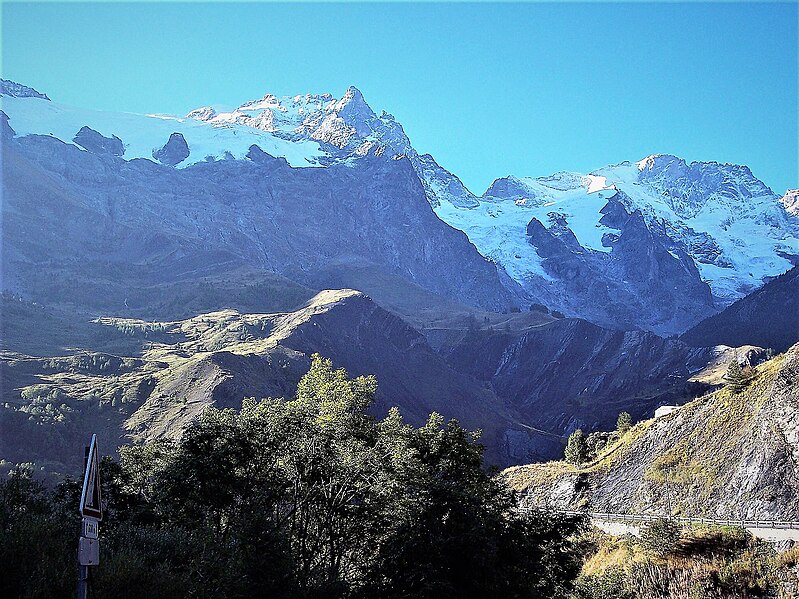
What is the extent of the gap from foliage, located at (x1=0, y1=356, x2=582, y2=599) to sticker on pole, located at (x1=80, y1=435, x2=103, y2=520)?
6.52m

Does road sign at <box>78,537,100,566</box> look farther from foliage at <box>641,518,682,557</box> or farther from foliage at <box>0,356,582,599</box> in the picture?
foliage at <box>641,518,682,557</box>

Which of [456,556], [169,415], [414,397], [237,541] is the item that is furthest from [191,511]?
[414,397]

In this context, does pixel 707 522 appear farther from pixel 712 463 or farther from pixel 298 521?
pixel 298 521

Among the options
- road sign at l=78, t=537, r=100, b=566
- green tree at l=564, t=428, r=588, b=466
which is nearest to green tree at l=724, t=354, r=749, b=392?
green tree at l=564, t=428, r=588, b=466

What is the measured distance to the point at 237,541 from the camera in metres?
23.6

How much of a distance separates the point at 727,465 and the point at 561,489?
14321 millimetres

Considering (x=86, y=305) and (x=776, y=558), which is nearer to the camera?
(x=776, y=558)

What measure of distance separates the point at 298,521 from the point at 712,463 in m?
27.9

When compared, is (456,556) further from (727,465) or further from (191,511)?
(727,465)

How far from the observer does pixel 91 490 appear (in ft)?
34.8

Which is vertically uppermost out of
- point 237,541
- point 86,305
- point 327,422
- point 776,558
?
point 86,305

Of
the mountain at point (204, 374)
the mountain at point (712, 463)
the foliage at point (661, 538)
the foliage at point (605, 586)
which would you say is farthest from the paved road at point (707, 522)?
the mountain at point (204, 374)

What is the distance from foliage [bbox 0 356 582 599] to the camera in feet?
64.4

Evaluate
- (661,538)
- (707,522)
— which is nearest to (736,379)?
(707,522)
